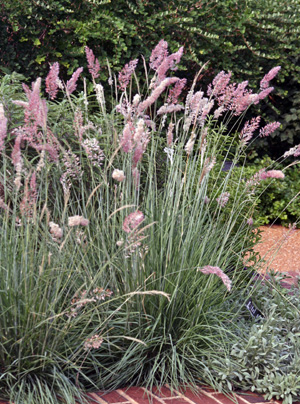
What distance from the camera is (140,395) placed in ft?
9.58

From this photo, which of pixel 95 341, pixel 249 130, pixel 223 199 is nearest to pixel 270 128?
pixel 249 130

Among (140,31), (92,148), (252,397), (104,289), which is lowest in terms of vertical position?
(252,397)

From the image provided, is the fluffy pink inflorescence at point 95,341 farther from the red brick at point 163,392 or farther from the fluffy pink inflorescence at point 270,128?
the fluffy pink inflorescence at point 270,128

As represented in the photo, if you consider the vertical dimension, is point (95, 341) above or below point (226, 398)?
above

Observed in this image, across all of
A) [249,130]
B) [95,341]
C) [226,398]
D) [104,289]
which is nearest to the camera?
[95,341]

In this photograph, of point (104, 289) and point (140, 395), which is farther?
point (104, 289)

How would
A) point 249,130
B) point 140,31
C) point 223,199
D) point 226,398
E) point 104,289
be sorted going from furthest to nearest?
point 140,31 → point 223,199 → point 249,130 → point 104,289 → point 226,398

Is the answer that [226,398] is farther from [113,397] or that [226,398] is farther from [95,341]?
[95,341]

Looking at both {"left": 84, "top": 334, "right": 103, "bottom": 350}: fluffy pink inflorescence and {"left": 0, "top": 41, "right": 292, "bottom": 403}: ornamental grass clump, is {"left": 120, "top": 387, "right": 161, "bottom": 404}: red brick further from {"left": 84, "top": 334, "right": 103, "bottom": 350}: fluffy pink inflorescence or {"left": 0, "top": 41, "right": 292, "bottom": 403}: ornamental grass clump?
{"left": 84, "top": 334, "right": 103, "bottom": 350}: fluffy pink inflorescence

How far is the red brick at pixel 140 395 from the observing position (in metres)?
2.85

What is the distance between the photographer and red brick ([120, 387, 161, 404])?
2.85 meters

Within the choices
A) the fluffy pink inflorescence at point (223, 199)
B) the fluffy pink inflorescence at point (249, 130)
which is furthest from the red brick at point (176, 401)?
the fluffy pink inflorescence at point (249, 130)

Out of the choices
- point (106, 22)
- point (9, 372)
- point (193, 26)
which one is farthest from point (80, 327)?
point (193, 26)

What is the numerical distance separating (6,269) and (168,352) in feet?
3.27
